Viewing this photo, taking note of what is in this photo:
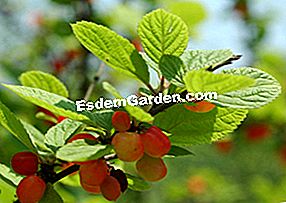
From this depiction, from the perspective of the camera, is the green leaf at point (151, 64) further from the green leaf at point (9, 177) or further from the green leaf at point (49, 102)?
the green leaf at point (9, 177)

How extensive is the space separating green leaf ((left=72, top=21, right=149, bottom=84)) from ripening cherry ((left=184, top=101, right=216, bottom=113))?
76mm

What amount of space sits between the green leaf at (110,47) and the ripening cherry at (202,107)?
0.08 m

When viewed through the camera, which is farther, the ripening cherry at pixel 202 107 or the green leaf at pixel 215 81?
the ripening cherry at pixel 202 107

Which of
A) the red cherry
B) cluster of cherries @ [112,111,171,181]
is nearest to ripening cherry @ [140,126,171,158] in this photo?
cluster of cherries @ [112,111,171,181]

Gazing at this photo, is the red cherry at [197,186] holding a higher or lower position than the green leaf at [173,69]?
lower

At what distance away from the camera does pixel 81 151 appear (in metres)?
0.59

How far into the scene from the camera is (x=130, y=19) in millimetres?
1929

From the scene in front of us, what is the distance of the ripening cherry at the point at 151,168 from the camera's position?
65 cm

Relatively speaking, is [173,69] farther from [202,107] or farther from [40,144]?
[40,144]

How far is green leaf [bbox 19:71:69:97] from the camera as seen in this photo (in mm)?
877

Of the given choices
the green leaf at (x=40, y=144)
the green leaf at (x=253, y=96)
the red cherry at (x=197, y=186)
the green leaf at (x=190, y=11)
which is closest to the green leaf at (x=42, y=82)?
the green leaf at (x=40, y=144)

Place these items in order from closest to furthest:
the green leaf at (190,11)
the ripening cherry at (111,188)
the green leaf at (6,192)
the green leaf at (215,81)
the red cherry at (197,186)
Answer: the green leaf at (215,81), the ripening cherry at (111,188), the green leaf at (6,192), the green leaf at (190,11), the red cherry at (197,186)

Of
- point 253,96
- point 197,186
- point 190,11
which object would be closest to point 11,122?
point 253,96

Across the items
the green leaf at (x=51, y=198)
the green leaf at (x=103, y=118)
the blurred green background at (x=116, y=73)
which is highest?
the green leaf at (x=103, y=118)
